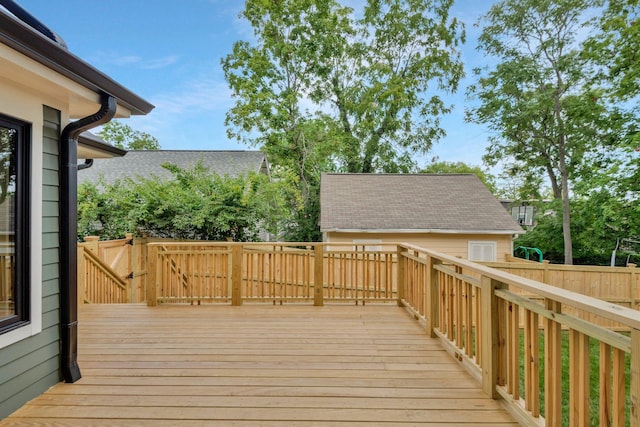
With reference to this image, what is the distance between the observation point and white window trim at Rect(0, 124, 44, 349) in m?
2.43

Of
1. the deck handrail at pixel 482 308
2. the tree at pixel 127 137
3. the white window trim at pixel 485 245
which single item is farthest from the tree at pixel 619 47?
the tree at pixel 127 137

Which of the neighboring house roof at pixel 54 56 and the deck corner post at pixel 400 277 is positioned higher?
the neighboring house roof at pixel 54 56

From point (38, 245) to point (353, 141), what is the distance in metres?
14.1

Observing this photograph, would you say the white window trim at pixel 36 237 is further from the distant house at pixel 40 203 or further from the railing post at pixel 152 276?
the railing post at pixel 152 276

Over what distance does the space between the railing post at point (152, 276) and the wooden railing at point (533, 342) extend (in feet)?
11.7

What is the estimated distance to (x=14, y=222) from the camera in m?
2.37

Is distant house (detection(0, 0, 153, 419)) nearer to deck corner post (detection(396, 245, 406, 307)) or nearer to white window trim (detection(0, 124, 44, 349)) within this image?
white window trim (detection(0, 124, 44, 349))

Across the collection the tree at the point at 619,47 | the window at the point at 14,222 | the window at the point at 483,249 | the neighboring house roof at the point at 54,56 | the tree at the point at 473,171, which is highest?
the tree at the point at 619,47

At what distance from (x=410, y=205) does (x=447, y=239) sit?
1584mm

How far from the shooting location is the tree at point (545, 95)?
42.4 feet

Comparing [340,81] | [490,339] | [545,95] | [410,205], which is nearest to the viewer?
[490,339]

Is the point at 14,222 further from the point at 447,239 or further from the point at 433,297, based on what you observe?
the point at 447,239

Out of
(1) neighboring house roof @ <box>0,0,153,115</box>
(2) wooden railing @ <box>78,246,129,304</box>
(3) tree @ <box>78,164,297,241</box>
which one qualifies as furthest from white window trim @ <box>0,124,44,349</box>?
(3) tree @ <box>78,164,297,241</box>

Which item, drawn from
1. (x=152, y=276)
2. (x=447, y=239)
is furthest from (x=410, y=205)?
(x=152, y=276)
